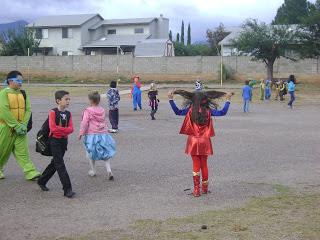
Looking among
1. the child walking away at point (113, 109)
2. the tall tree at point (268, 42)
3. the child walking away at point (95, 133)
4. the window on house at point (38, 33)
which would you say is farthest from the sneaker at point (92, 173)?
the window on house at point (38, 33)

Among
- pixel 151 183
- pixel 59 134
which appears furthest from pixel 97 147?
pixel 59 134

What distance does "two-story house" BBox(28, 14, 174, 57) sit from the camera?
70.8m

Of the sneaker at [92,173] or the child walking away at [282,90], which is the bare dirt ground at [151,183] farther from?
the child walking away at [282,90]

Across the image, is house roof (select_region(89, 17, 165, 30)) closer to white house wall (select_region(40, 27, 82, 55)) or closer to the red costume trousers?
white house wall (select_region(40, 27, 82, 55))

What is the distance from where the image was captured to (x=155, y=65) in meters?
52.5

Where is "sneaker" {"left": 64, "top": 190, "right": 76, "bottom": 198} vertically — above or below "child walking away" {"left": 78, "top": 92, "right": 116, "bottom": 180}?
below

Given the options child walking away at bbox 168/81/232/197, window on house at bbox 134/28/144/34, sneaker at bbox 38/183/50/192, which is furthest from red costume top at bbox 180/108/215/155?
window on house at bbox 134/28/144/34

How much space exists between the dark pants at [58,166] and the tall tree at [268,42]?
34926mm

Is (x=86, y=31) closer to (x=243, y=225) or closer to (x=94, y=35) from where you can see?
(x=94, y=35)

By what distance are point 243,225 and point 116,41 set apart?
6668 cm

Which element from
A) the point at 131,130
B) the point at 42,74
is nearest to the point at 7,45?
the point at 42,74

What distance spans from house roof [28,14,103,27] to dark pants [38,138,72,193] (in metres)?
64.8

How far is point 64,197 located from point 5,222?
4.45ft

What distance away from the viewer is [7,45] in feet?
218
